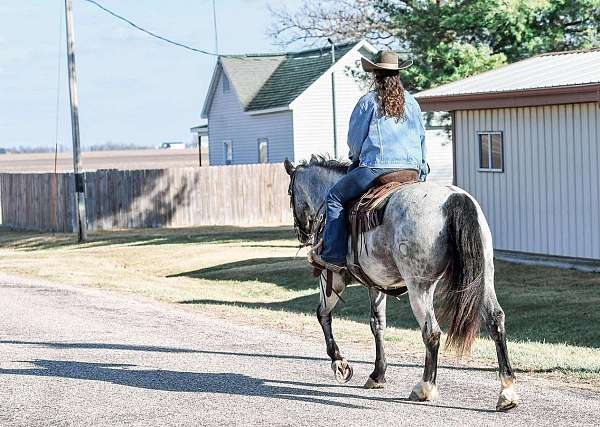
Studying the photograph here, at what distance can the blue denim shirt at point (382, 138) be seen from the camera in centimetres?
921

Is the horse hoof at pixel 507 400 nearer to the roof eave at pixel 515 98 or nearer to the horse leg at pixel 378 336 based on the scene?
the horse leg at pixel 378 336

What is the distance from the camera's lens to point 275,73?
50.9 m

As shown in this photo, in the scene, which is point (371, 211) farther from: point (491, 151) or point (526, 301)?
point (491, 151)

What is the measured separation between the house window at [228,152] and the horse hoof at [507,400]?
43.2m

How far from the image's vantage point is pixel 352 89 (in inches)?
1881

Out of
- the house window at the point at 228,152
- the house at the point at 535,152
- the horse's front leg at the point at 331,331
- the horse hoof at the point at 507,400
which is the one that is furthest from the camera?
the house window at the point at 228,152

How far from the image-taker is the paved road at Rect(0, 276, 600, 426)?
8.45 metres

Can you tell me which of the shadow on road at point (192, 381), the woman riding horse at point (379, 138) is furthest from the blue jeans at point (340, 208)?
the shadow on road at point (192, 381)

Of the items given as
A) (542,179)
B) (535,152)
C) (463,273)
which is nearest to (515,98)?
(535,152)

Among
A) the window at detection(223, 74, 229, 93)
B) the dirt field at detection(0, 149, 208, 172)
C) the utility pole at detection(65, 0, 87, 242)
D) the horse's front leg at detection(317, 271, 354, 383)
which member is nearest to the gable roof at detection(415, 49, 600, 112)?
the horse's front leg at detection(317, 271, 354, 383)

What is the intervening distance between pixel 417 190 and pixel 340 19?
1111 inches

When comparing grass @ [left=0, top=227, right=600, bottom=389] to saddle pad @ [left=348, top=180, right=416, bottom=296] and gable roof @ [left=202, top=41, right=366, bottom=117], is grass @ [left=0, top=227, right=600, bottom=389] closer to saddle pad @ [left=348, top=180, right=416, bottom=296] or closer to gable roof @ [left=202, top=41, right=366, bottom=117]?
saddle pad @ [left=348, top=180, right=416, bottom=296]

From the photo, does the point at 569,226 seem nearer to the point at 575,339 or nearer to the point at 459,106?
the point at 459,106

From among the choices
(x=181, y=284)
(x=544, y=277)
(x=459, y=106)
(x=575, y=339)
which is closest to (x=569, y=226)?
(x=544, y=277)
